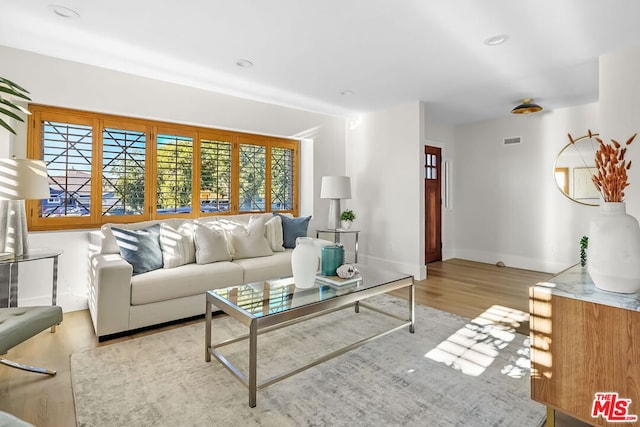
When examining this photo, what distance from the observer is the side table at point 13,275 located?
2625 mm

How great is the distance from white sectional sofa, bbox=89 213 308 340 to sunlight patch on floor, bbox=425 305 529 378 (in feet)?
6.14

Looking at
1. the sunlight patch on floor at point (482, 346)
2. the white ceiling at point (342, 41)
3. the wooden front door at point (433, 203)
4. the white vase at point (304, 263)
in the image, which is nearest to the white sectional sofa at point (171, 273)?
the white vase at point (304, 263)

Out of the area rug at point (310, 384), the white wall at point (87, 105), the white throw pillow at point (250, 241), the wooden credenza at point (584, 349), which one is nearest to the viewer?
the wooden credenza at point (584, 349)

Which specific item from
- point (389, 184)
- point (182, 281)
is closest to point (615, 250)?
point (182, 281)

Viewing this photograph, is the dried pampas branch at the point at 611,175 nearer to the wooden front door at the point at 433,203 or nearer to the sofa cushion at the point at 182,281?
the sofa cushion at the point at 182,281

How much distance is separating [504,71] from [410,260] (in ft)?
8.49

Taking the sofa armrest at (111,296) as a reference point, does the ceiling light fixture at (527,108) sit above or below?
above

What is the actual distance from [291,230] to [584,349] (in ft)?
10.7

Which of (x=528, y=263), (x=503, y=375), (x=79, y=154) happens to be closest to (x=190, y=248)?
(x=79, y=154)

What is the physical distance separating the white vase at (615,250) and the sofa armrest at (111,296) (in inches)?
123

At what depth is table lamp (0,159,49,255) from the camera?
2576mm

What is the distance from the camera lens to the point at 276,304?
2086 millimetres

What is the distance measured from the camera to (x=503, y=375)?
2148 millimetres

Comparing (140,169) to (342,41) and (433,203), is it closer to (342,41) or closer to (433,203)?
(342,41)
